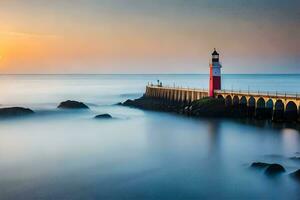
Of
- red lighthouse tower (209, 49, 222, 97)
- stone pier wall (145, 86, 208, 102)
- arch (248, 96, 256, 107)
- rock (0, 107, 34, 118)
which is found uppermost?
red lighthouse tower (209, 49, 222, 97)

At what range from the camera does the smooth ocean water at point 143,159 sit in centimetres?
1823

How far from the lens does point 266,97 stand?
1448 inches

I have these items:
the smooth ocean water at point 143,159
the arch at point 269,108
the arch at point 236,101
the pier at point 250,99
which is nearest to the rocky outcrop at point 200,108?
the pier at point 250,99

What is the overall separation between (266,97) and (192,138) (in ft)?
30.2

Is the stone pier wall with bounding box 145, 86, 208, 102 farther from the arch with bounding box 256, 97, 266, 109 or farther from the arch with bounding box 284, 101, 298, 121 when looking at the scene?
the arch with bounding box 284, 101, 298, 121

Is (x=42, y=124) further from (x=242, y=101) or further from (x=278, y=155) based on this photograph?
(x=278, y=155)

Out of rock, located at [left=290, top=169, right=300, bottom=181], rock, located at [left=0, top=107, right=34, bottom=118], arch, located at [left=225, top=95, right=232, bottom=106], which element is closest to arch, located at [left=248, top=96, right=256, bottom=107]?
arch, located at [left=225, top=95, right=232, bottom=106]

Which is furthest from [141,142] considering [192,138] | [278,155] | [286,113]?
[286,113]

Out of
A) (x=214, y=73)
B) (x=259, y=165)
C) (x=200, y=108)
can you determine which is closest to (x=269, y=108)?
(x=200, y=108)

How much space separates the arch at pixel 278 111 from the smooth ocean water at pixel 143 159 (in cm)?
300

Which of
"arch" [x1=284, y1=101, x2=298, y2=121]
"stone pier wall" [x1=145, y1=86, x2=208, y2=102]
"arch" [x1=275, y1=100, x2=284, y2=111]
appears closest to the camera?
"arch" [x1=284, y1=101, x2=298, y2=121]

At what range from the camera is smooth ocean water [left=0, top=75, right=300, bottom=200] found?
59.8 ft

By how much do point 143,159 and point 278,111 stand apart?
51.4 ft

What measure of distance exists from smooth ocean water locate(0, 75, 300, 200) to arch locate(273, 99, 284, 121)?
300cm
